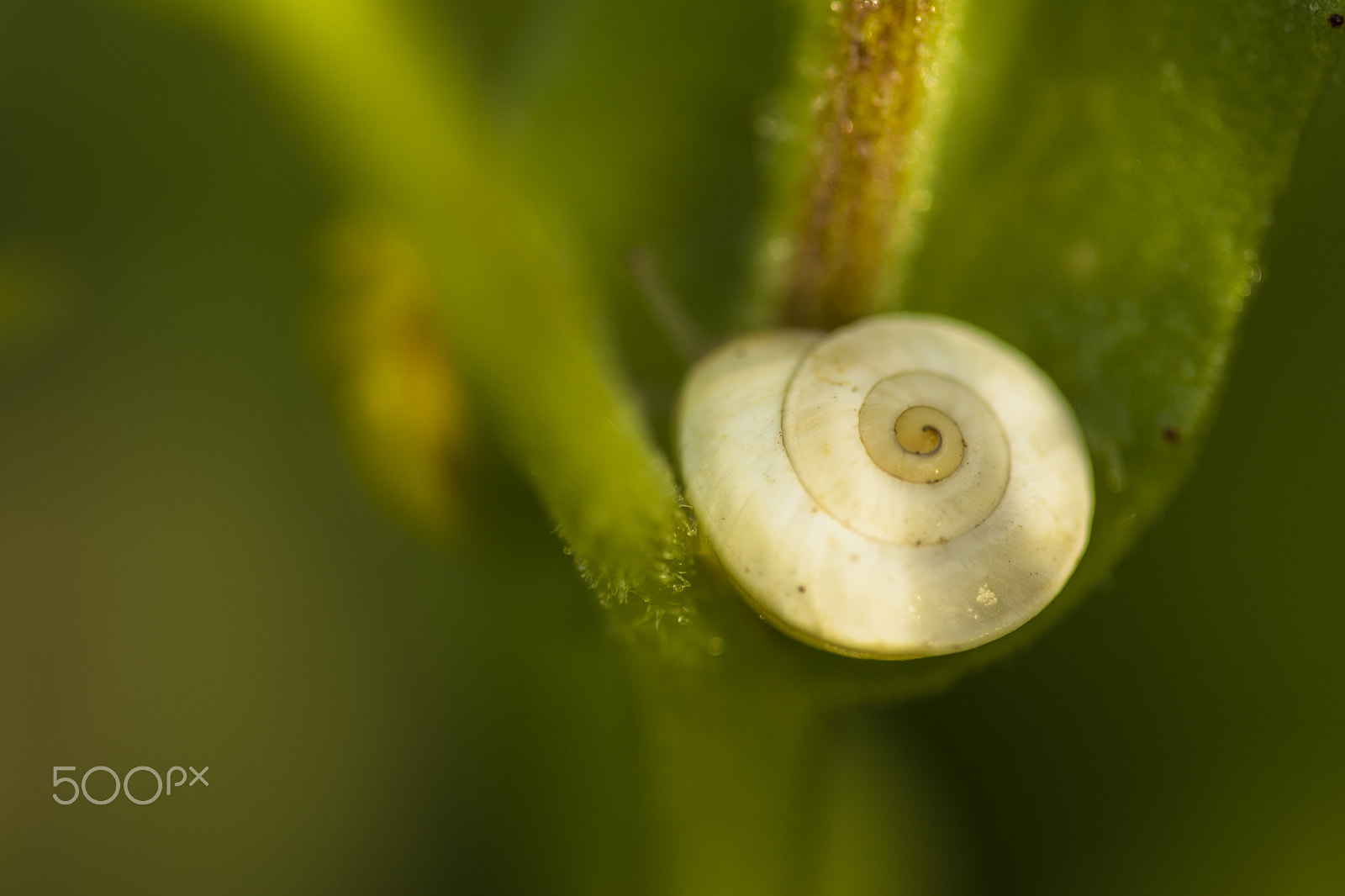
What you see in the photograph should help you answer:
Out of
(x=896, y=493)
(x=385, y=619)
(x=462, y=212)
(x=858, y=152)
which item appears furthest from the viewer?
(x=385, y=619)

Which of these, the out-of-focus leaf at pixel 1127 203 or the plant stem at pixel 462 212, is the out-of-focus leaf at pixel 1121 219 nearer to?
the out-of-focus leaf at pixel 1127 203

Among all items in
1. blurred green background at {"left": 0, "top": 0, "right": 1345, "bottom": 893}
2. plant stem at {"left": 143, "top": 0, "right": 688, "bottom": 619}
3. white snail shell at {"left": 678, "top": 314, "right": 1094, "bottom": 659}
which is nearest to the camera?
white snail shell at {"left": 678, "top": 314, "right": 1094, "bottom": 659}

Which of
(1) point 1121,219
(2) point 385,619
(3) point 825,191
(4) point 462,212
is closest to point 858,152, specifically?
(3) point 825,191

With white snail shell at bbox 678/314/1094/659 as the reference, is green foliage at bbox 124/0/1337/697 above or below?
above

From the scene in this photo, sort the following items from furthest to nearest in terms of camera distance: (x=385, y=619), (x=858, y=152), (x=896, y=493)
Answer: (x=385, y=619) → (x=858, y=152) → (x=896, y=493)

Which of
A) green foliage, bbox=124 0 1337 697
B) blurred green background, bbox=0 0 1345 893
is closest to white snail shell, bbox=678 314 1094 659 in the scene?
green foliage, bbox=124 0 1337 697

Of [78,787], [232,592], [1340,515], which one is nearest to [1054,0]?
[1340,515]

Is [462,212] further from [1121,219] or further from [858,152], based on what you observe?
[1121,219]

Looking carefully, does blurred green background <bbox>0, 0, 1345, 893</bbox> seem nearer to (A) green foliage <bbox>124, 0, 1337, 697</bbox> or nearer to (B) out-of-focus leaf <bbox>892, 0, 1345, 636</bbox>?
(A) green foliage <bbox>124, 0, 1337, 697</bbox>
